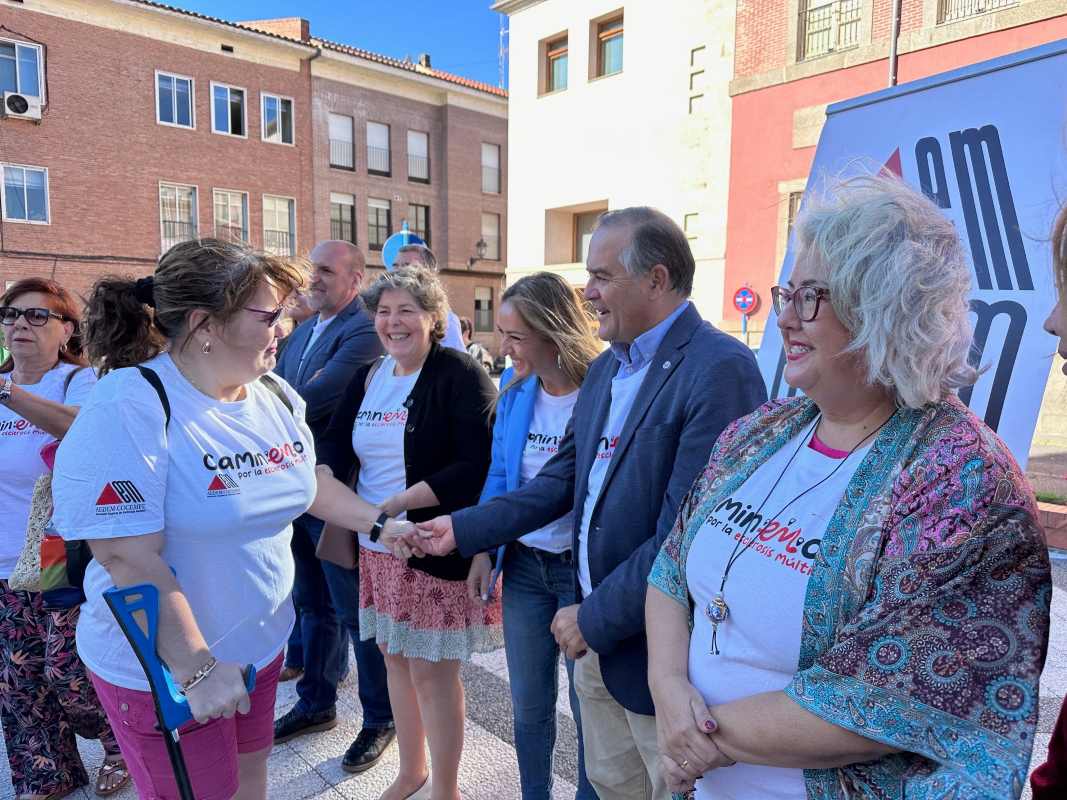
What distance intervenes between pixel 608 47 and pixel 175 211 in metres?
14.1

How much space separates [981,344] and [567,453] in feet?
3.78

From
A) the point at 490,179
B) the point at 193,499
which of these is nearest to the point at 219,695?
the point at 193,499

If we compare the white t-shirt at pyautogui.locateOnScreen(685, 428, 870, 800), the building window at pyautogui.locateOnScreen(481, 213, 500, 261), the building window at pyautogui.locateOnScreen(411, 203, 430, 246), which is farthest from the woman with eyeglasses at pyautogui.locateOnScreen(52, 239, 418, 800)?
the building window at pyautogui.locateOnScreen(481, 213, 500, 261)

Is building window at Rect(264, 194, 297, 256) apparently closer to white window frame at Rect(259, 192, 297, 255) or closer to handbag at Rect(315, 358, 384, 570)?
white window frame at Rect(259, 192, 297, 255)

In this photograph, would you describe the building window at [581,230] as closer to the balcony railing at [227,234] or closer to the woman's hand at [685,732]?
the balcony railing at [227,234]

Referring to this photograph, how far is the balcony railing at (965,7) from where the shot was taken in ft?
36.1

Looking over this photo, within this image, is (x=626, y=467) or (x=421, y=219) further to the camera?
(x=421, y=219)

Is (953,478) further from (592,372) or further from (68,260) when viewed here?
(68,260)

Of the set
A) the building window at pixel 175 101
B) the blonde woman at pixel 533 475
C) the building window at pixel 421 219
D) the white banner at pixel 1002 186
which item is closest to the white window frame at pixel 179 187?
the building window at pixel 175 101

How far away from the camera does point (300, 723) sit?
3285mm

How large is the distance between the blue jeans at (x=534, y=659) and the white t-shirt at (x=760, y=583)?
96 cm

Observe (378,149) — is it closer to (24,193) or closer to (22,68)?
(22,68)

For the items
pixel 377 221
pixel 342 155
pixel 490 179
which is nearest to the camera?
pixel 342 155

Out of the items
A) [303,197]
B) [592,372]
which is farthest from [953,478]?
[303,197]
